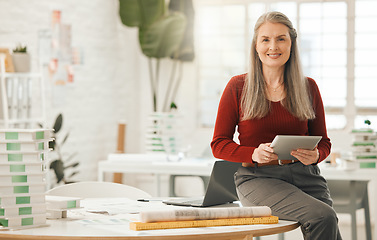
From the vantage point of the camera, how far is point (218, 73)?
7062 millimetres

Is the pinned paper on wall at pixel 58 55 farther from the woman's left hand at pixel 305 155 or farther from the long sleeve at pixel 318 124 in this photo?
the woman's left hand at pixel 305 155

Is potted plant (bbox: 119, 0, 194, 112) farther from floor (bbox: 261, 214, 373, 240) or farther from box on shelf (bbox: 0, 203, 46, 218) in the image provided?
box on shelf (bbox: 0, 203, 46, 218)

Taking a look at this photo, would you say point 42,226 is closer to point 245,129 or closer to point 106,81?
point 245,129

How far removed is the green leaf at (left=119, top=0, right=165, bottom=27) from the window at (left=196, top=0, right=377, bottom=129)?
73 cm

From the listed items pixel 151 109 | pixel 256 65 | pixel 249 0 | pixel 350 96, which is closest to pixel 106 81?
pixel 151 109

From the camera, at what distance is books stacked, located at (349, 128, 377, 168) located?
402cm

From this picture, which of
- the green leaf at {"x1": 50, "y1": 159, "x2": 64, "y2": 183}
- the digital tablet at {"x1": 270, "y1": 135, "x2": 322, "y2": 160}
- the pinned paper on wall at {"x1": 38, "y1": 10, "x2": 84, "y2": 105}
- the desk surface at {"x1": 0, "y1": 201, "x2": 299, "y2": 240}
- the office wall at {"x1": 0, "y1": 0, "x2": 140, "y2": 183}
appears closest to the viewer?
the desk surface at {"x1": 0, "y1": 201, "x2": 299, "y2": 240}

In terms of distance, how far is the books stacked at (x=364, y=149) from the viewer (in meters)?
4.02

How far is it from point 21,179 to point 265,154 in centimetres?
90

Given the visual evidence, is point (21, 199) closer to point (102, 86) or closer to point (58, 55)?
point (58, 55)

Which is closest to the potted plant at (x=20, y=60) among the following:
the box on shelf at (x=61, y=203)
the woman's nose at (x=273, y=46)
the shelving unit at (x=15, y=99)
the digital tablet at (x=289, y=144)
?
the shelving unit at (x=15, y=99)

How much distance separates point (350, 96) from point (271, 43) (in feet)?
14.7

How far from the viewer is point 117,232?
171 cm

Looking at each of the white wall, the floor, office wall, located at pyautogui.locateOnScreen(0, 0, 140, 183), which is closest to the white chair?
the floor
